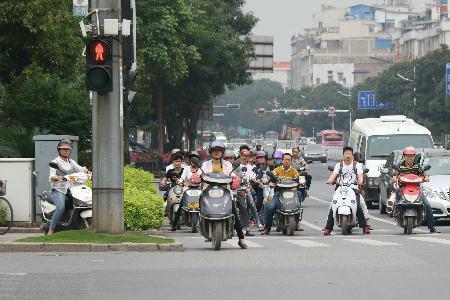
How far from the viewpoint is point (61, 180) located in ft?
74.7

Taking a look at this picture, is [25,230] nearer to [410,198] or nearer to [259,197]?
[410,198]

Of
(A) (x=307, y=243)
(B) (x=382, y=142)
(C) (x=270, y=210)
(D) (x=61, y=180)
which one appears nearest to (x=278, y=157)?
(C) (x=270, y=210)

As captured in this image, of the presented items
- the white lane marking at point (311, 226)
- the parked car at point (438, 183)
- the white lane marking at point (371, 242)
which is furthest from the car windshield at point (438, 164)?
the white lane marking at point (371, 242)

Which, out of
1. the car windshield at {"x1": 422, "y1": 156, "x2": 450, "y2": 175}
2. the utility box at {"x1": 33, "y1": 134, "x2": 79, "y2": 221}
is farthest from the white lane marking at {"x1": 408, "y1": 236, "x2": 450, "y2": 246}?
the car windshield at {"x1": 422, "y1": 156, "x2": 450, "y2": 175}

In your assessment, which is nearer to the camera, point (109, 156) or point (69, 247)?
point (69, 247)

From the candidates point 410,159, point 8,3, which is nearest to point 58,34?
point 8,3

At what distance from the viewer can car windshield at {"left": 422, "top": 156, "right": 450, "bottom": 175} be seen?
107ft

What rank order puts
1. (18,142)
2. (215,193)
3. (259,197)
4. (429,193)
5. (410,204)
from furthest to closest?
(259,197), (429,193), (18,142), (410,204), (215,193)

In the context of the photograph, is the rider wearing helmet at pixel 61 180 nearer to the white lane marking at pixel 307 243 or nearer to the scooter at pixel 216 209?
the scooter at pixel 216 209

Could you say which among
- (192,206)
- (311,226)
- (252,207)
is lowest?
(311,226)

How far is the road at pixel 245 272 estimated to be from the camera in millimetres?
14031

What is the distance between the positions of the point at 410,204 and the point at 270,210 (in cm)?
262

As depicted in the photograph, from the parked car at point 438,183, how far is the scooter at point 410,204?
139 inches

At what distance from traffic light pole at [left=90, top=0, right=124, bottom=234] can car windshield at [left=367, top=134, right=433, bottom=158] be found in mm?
19709
